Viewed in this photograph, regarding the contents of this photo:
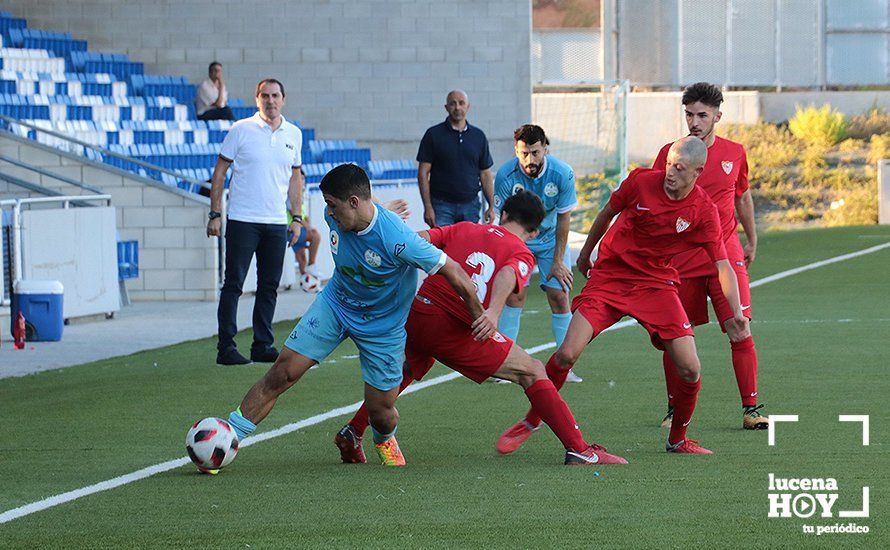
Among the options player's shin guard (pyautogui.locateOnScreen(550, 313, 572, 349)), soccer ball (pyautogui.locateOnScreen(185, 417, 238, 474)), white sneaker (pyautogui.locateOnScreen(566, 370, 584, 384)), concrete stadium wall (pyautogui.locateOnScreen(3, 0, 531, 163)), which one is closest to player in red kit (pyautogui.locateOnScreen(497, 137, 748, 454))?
soccer ball (pyautogui.locateOnScreen(185, 417, 238, 474))

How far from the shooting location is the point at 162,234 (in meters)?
18.4

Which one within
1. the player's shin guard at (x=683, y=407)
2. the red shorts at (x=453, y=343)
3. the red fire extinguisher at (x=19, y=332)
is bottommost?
the red fire extinguisher at (x=19, y=332)

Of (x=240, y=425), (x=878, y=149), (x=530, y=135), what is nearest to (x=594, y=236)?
(x=240, y=425)

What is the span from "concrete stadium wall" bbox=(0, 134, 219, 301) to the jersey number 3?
10819 mm

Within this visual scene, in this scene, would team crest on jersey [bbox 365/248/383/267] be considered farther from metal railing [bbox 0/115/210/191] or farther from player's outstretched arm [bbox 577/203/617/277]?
metal railing [bbox 0/115/210/191]

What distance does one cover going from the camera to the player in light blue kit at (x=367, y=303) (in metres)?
7.18

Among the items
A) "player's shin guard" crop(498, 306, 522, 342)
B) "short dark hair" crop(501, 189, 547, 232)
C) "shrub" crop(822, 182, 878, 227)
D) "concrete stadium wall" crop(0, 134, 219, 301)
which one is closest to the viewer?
"short dark hair" crop(501, 189, 547, 232)

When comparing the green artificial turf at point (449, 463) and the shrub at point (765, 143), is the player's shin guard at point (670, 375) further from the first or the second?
the shrub at point (765, 143)

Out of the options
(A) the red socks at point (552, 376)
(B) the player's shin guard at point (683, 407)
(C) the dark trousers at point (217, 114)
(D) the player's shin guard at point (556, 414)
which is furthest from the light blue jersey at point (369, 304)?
(C) the dark trousers at point (217, 114)

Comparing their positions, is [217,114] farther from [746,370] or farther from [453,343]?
[453,343]

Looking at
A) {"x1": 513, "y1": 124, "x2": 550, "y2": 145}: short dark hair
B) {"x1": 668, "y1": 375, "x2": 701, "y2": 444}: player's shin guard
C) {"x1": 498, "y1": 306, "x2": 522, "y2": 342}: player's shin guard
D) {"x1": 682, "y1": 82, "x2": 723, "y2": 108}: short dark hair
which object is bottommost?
{"x1": 668, "y1": 375, "x2": 701, "y2": 444}: player's shin guard

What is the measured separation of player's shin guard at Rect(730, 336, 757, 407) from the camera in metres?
8.81

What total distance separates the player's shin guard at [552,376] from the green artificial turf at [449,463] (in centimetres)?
18

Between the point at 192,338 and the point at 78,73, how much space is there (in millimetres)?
11805
